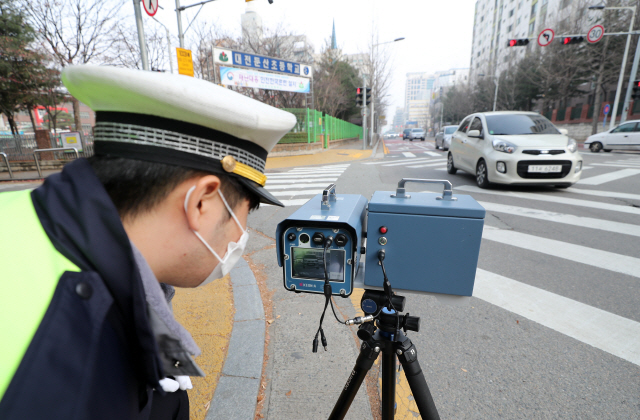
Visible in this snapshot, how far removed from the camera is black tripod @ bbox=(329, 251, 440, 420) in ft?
3.89

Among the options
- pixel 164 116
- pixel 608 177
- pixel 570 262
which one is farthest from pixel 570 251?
pixel 608 177

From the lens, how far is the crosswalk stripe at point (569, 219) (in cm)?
466

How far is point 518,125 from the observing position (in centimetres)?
744

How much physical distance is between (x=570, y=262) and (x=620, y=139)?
16799 millimetres

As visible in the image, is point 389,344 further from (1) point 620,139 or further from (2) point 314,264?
(1) point 620,139

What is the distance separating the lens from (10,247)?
25.8 inches

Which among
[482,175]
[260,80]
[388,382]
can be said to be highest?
[260,80]

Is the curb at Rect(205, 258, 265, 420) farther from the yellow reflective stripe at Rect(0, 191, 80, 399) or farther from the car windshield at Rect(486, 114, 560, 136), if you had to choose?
the car windshield at Rect(486, 114, 560, 136)

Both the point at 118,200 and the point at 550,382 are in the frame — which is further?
the point at 550,382

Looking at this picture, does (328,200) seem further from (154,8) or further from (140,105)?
(154,8)

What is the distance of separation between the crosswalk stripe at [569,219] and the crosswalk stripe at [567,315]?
2.58 metres

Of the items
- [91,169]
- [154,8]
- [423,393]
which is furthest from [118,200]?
[154,8]

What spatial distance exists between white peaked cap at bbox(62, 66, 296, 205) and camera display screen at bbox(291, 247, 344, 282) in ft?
1.62

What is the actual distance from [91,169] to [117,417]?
56cm
